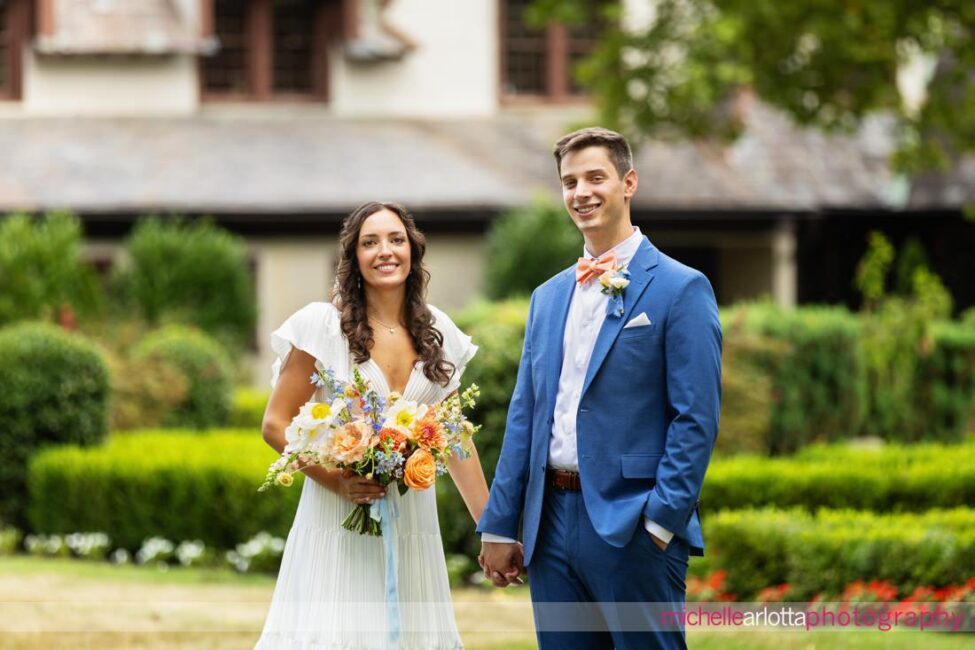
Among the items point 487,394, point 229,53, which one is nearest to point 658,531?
point 487,394

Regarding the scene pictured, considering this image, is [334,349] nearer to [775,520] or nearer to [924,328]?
[775,520]

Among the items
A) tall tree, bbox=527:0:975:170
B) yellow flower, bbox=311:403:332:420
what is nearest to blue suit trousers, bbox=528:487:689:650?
yellow flower, bbox=311:403:332:420

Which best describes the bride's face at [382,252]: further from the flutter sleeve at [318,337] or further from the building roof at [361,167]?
the building roof at [361,167]

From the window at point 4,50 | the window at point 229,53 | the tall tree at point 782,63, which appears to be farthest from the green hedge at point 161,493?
the window at point 229,53

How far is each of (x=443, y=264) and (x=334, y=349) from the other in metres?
18.7

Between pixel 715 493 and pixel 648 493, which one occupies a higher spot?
pixel 648 493

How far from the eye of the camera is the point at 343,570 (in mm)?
6277

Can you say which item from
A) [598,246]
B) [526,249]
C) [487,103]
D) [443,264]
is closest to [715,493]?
[598,246]

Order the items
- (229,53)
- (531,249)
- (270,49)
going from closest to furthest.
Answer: (531,249) < (270,49) < (229,53)

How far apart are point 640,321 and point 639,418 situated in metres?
0.31

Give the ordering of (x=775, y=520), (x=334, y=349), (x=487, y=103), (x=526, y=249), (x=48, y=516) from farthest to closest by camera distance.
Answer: (x=487, y=103), (x=526, y=249), (x=48, y=516), (x=775, y=520), (x=334, y=349)

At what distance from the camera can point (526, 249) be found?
23.4 metres

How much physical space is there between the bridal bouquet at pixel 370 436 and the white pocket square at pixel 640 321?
769 millimetres

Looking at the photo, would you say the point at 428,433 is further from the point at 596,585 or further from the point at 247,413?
the point at 247,413
